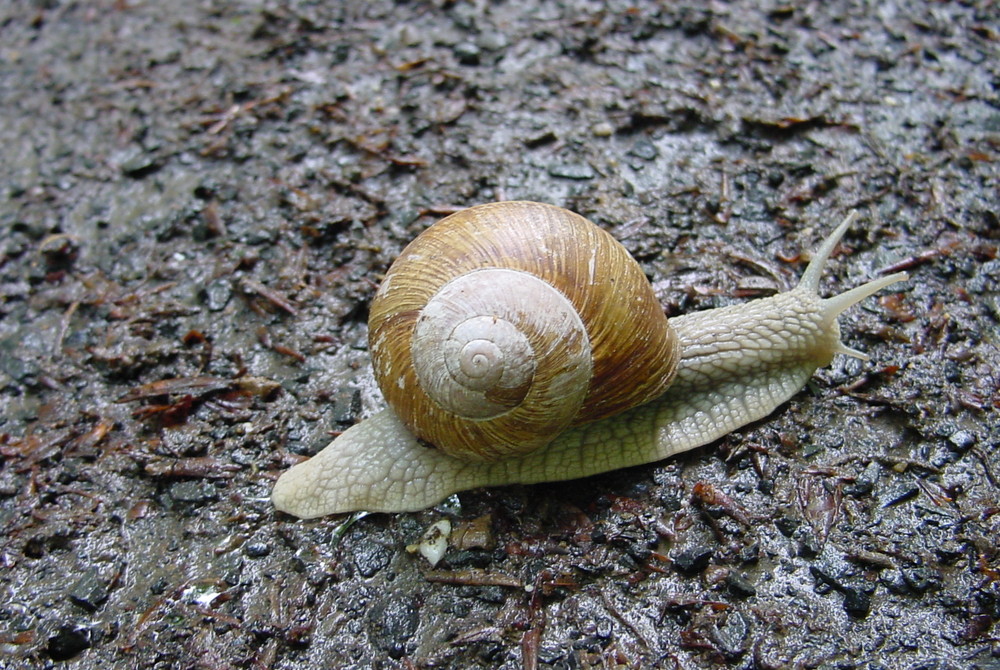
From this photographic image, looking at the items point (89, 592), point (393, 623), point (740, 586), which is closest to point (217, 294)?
point (89, 592)

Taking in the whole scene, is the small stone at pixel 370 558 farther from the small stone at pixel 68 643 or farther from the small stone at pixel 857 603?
the small stone at pixel 857 603

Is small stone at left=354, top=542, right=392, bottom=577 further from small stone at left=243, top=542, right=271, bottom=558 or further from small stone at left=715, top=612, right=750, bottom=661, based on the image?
small stone at left=715, top=612, right=750, bottom=661

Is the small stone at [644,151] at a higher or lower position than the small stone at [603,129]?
lower

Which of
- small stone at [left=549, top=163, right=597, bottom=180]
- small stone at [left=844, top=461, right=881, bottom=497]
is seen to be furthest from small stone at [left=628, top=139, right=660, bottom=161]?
small stone at [left=844, top=461, right=881, bottom=497]

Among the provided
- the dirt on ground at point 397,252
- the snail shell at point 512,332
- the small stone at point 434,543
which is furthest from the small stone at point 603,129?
the small stone at point 434,543

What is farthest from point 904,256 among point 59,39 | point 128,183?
point 59,39

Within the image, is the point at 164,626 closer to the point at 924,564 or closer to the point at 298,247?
the point at 298,247
